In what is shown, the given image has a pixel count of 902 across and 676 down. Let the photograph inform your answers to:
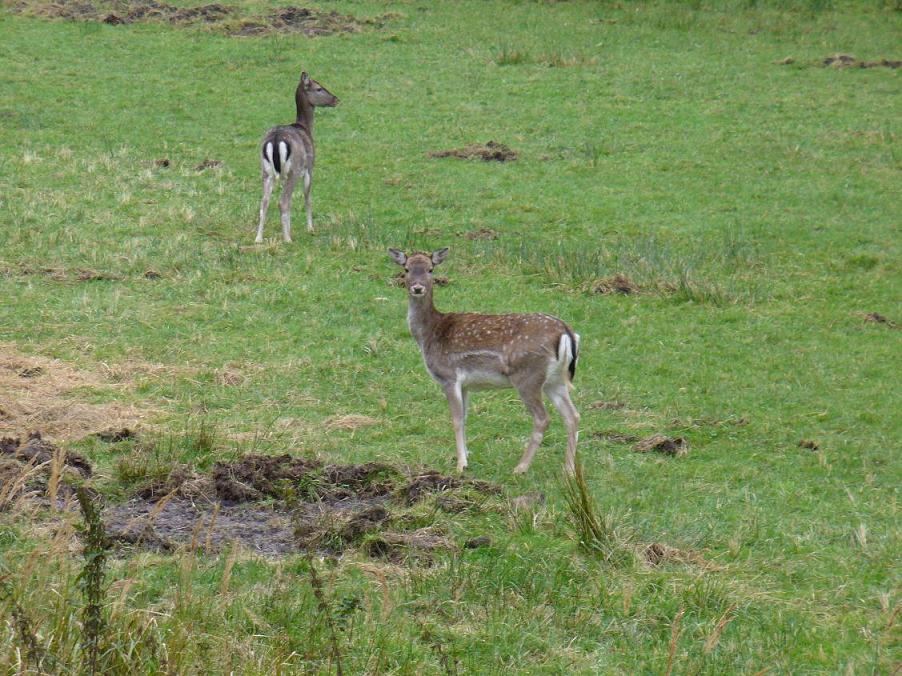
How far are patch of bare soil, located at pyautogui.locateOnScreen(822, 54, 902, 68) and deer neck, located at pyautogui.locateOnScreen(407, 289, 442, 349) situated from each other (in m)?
16.0

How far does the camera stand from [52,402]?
1036 cm

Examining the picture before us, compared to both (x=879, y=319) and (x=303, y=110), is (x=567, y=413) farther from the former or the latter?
(x=303, y=110)

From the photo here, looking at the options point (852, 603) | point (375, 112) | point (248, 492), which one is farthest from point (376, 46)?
point (852, 603)

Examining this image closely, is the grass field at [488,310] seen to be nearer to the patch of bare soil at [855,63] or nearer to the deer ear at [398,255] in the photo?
the patch of bare soil at [855,63]

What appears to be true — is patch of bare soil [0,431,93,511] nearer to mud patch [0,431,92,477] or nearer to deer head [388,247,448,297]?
mud patch [0,431,92,477]

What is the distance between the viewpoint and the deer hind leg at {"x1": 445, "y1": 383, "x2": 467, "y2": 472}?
9.63 meters

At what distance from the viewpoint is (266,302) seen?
1352 cm

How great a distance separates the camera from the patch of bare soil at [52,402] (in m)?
9.70

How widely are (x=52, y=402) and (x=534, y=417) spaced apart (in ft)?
12.8

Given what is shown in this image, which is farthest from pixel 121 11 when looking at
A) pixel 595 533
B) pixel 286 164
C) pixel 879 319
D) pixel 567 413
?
pixel 595 533

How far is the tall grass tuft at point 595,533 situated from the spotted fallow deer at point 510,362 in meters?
1.78

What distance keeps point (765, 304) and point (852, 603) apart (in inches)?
283

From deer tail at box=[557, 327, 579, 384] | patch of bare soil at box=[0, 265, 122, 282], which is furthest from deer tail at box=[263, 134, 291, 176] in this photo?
deer tail at box=[557, 327, 579, 384]

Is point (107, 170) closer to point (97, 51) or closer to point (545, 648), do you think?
point (97, 51)
